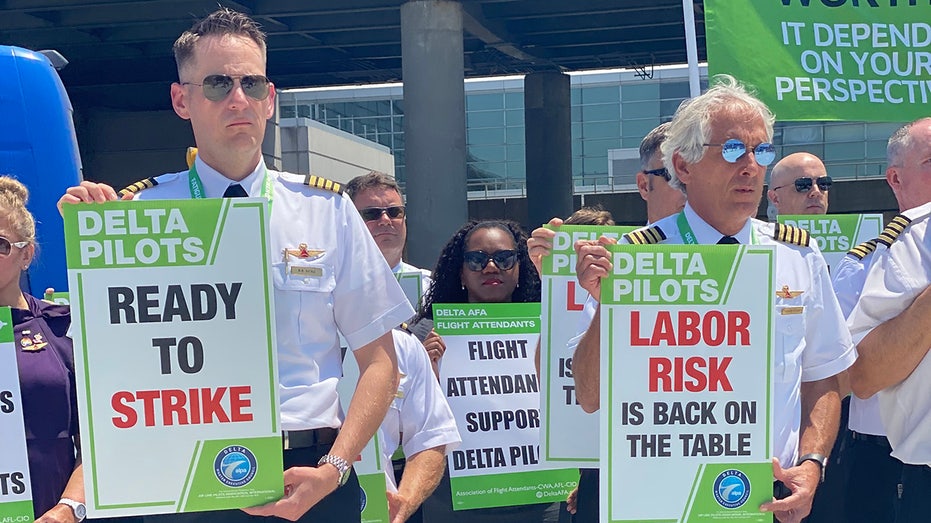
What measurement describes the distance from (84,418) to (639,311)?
1.37m

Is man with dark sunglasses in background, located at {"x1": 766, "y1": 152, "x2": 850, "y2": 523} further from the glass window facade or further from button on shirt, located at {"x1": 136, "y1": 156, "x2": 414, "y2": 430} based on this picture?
the glass window facade

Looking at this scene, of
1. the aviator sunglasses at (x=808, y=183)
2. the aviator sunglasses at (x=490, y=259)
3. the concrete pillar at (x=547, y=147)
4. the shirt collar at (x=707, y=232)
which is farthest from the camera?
the concrete pillar at (x=547, y=147)

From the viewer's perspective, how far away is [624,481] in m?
2.91

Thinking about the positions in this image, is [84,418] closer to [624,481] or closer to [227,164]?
[227,164]

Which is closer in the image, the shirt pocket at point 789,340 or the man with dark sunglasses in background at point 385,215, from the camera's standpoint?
the shirt pocket at point 789,340

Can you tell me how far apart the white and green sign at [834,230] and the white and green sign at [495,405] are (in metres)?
2.02

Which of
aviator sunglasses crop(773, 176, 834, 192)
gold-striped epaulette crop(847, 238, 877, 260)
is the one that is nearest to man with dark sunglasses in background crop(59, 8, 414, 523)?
gold-striped epaulette crop(847, 238, 877, 260)

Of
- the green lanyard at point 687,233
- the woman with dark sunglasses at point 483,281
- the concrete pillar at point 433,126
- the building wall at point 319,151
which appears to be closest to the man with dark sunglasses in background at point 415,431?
the woman with dark sunglasses at point 483,281

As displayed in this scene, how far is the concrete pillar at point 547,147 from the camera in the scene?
83.8 feet

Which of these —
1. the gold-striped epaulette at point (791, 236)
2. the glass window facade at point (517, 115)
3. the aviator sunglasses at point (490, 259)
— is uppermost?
the glass window facade at point (517, 115)

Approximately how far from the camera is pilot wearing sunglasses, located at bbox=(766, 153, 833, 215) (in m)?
6.39

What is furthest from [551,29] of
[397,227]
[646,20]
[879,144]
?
[879,144]

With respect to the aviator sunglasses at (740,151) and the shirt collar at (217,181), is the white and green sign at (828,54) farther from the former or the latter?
the shirt collar at (217,181)

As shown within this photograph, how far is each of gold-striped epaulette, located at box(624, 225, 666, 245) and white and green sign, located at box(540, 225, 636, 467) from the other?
1.45 feet
